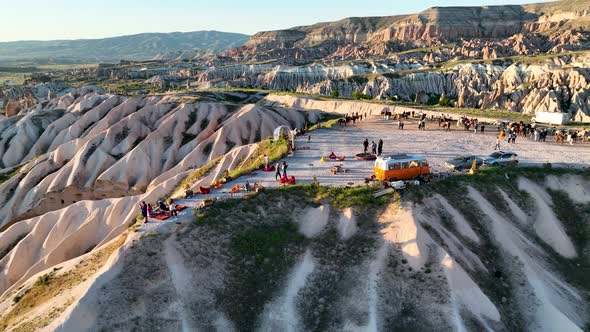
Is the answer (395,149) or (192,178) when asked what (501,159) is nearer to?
(395,149)

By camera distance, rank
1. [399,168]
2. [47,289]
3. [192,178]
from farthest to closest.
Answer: [192,178] < [399,168] < [47,289]

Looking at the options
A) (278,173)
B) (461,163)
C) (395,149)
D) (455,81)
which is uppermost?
(455,81)

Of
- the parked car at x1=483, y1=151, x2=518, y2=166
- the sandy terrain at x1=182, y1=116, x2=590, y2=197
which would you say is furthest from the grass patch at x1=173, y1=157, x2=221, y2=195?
the parked car at x1=483, y1=151, x2=518, y2=166

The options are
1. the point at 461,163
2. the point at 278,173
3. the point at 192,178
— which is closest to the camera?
the point at 278,173

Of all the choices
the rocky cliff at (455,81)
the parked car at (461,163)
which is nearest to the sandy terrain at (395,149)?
the parked car at (461,163)

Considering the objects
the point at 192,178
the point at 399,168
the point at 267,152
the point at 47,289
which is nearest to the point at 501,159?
the point at 399,168

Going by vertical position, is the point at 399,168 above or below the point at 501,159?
above

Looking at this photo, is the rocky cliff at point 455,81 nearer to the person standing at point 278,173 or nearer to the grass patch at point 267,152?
the grass patch at point 267,152
